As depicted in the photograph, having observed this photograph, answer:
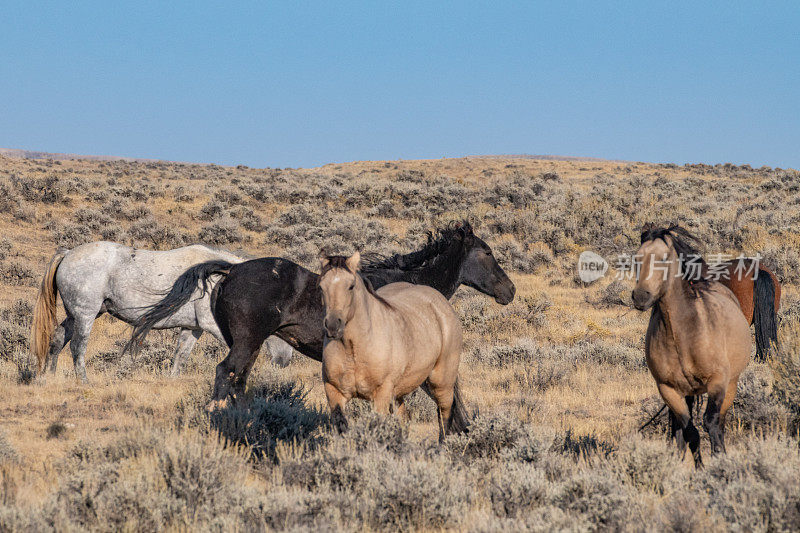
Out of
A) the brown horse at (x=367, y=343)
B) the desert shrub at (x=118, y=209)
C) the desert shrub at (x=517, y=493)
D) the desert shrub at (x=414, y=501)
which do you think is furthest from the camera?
the desert shrub at (x=118, y=209)

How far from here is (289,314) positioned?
7.16 metres

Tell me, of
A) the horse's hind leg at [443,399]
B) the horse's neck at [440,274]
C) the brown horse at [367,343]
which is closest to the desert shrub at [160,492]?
the brown horse at [367,343]

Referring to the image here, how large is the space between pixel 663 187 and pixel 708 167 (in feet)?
69.5

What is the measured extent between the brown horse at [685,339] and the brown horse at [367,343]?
6.01ft

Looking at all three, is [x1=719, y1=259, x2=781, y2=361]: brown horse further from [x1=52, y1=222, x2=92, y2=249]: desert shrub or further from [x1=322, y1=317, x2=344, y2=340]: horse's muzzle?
[x1=52, y1=222, x2=92, y2=249]: desert shrub

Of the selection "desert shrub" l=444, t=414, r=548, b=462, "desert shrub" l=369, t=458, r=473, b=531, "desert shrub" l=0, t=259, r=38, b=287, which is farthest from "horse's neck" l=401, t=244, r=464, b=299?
"desert shrub" l=0, t=259, r=38, b=287

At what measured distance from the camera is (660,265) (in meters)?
5.35

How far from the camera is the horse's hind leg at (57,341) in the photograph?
30.4ft

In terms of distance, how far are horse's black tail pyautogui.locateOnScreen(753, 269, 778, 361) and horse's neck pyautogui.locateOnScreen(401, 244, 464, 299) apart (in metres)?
3.66

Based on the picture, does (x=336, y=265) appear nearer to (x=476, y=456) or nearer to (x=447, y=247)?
(x=476, y=456)

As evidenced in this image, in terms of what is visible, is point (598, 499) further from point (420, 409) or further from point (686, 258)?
point (420, 409)

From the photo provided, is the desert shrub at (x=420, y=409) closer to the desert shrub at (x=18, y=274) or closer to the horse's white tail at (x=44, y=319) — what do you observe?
the horse's white tail at (x=44, y=319)

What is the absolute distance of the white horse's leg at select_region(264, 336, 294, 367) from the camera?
10.5 m

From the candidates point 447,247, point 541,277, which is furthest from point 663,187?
point 447,247
